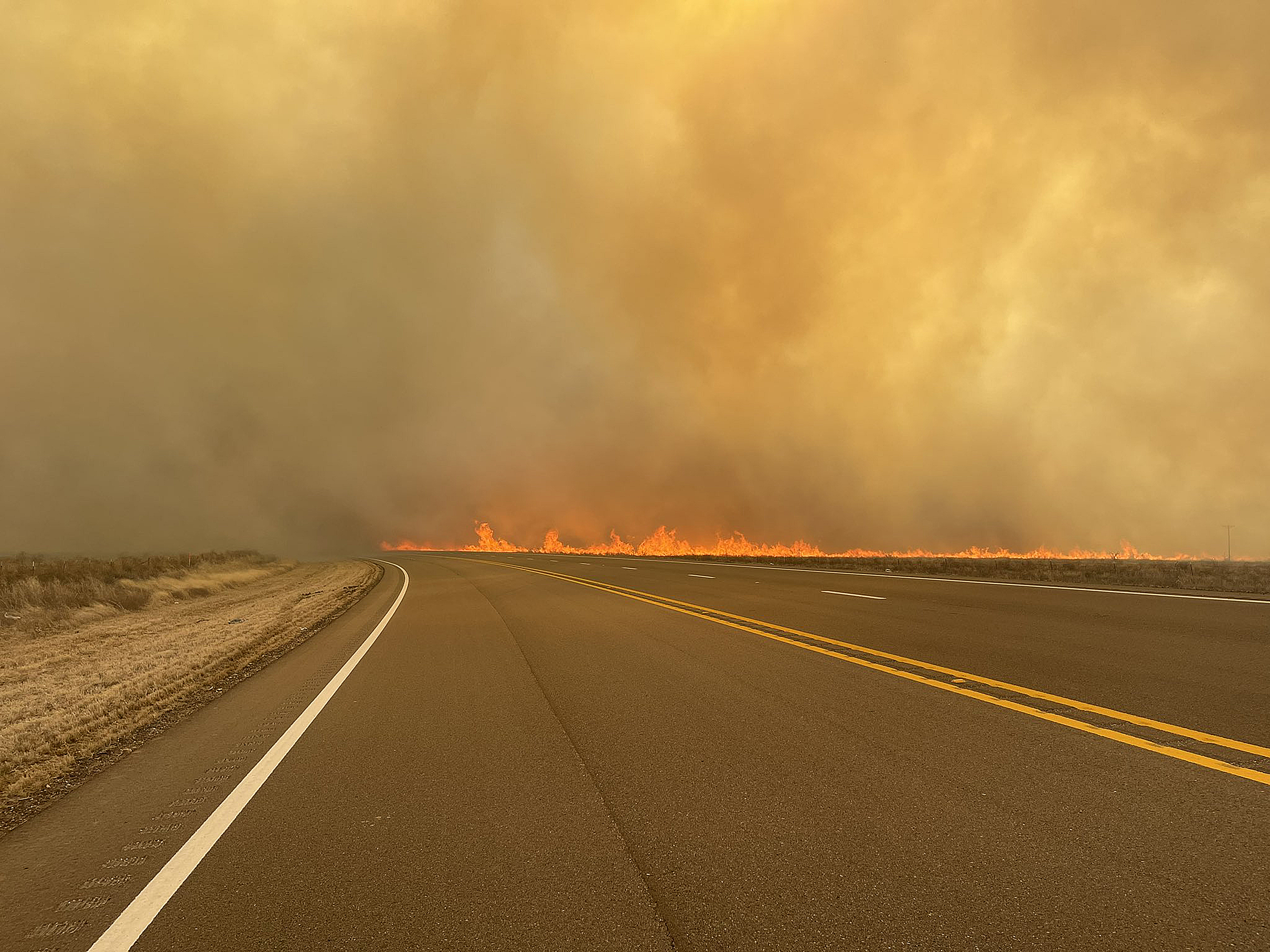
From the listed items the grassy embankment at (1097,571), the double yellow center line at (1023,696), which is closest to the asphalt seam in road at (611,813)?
the double yellow center line at (1023,696)

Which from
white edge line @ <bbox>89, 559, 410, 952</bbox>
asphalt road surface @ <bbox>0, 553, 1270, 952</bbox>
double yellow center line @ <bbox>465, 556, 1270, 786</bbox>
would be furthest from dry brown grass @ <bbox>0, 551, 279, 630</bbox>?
double yellow center line @ <bbox>465, 556, 1270, 786</bbox>

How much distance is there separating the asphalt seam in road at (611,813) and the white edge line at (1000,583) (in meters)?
12.0

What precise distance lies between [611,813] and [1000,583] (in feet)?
52.6

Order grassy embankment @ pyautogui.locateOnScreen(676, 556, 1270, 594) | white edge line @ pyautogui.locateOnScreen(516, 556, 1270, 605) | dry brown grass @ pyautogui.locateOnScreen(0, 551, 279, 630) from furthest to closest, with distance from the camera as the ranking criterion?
dry brown grass @ pyautogui.locateOnScreen(0, 551, 279, 630) → grassy embankment @ pyautogui.locateOnScreen(676, 556, 1270, 594) → white edge line @ pyautogui.locateOnScreen(516, 556, 1270, 605)

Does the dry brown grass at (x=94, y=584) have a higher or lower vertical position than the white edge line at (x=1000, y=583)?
lower

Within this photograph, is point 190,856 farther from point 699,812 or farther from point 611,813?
point 699,812

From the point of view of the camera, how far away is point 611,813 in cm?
393

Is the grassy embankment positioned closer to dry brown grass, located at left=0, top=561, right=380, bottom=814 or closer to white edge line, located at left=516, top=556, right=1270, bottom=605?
white edge line, located at left=516, top=556, right=1270, bottom=605

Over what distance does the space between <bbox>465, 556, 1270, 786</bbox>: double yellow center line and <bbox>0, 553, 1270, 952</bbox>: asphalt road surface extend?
0.04m

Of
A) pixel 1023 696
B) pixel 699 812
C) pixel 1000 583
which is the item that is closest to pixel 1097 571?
pixel 1000 583

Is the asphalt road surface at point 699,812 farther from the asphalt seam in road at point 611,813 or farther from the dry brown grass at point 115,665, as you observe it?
the dry brown grass at point 115,665

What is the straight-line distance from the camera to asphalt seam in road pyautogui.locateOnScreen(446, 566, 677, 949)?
9.36 feet

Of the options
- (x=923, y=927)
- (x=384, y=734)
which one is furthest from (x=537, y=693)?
(x=923, y=927)

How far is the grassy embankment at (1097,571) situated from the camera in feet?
52.0
